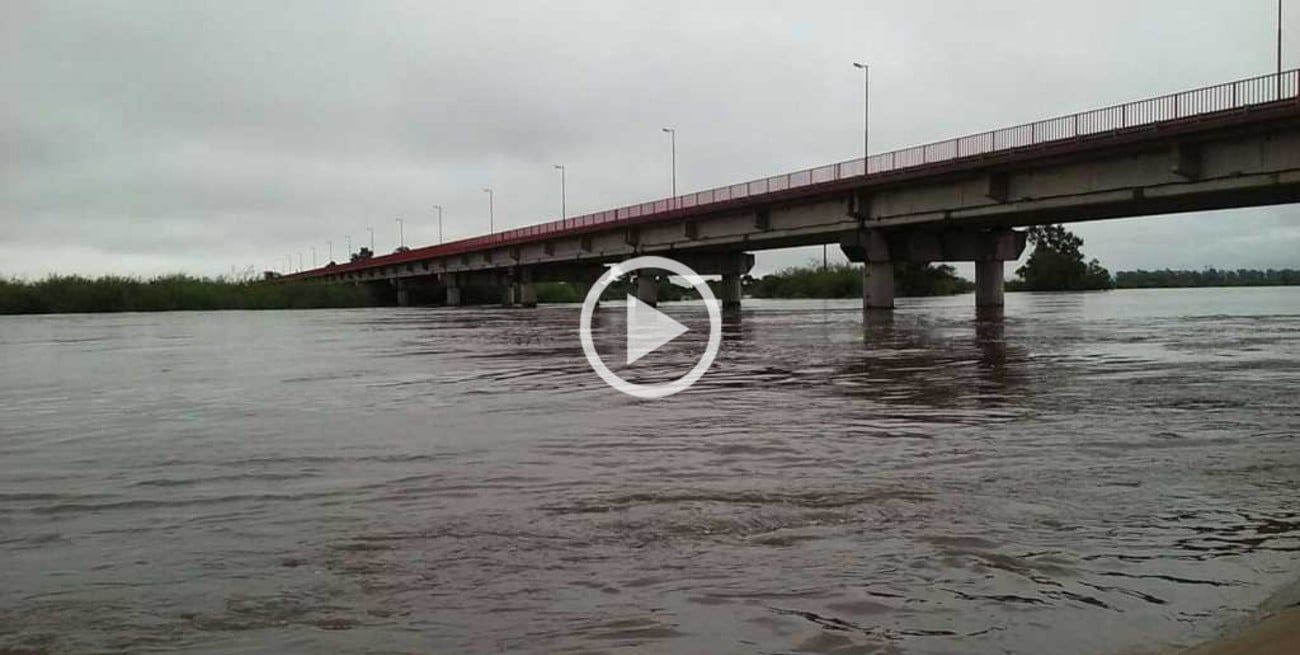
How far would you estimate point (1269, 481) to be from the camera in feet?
25.3

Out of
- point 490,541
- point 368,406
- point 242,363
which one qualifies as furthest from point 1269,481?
point 242,363

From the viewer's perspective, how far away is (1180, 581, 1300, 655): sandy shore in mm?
3859

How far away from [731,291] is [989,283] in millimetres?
25029

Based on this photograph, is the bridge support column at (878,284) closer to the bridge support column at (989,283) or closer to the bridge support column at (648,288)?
the bridge support column at (989,283)

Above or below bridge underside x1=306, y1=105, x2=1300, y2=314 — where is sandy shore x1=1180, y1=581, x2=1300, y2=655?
below

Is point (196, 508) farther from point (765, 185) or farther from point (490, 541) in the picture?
point (765, 185)

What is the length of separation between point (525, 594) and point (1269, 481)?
20.0 feet

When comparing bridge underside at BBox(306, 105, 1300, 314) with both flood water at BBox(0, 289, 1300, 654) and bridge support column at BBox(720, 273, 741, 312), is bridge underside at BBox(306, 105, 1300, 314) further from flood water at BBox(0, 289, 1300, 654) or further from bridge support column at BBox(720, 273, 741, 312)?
flood water at BBox(0, 289, 1300, 654)

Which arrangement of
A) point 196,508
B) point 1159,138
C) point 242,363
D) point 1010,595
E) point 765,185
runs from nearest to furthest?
point 1010,595
point 196,508
point 242,363
point 1159,138
point 765,185

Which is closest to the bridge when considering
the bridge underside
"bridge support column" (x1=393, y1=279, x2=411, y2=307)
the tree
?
the bridge underside

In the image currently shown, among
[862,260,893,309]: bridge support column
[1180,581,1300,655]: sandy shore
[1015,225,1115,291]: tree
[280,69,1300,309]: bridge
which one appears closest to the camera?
[1180,581,1300,655]: sandy shore

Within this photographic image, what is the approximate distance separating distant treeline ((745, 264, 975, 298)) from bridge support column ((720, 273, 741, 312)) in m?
52.7

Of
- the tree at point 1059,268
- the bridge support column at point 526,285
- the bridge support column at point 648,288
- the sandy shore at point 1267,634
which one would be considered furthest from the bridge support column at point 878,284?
the tree at point 1059,268

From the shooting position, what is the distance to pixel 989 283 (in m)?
57.0
